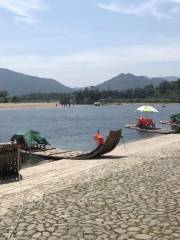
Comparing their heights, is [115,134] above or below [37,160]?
above

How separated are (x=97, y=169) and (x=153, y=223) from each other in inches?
291

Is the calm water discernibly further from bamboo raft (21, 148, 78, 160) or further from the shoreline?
the shoreline

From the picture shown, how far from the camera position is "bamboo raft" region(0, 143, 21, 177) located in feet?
58.4

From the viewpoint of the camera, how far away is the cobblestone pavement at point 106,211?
8586 mm

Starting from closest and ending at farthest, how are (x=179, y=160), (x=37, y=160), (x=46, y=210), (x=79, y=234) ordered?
(x=79, y=234), (x=46, y=210), (x=179, y=160), (x=37, y=160)

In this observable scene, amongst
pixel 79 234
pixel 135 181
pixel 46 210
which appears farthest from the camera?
pixel 135 181

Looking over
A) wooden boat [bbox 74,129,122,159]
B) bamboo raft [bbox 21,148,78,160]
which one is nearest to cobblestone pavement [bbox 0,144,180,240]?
wooden boat [bbox 74,129,122,159]

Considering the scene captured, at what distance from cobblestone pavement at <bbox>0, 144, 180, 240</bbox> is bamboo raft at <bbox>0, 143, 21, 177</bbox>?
14.5 feet

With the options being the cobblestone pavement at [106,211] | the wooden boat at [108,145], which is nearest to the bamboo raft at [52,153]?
the wooden boat at [108,145]

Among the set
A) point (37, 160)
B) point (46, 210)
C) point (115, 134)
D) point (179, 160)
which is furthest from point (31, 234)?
point (37, 160)

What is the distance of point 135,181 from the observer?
13258 mm

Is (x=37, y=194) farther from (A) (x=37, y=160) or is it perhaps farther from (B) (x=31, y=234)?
(A) (x=37, y=160)

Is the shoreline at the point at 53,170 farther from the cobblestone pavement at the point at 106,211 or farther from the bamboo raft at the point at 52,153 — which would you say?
the bamboo raft at the point at 52,153

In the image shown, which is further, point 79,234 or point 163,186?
point 163,186
